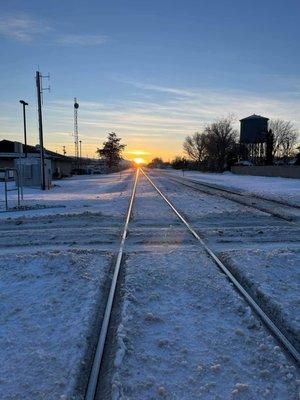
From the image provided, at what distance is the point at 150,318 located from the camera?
235 inches

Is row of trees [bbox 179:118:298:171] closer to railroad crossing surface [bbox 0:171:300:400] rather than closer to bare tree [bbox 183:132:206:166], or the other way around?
bare tree [bbox 183:132:206:166]

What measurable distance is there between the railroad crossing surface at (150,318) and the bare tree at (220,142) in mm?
99054

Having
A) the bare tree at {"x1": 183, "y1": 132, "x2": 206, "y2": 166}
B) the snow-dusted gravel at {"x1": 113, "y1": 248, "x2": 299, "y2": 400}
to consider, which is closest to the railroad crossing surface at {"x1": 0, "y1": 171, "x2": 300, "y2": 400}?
the snow-dusted gravel at {"x1": 113, "y1": 248, "x2": 299, "y2": 400}

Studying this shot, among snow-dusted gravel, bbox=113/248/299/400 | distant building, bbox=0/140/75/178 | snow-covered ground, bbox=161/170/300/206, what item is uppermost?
distant building, bbox=0/140/75/178

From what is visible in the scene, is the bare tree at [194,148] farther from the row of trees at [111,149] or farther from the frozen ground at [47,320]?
the frozen ground at [47,320]

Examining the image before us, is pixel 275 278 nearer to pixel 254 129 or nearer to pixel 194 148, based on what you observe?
pixel 254 129

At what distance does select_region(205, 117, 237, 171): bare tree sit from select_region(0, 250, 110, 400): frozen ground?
100789 mm

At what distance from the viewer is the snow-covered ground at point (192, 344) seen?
170 inches

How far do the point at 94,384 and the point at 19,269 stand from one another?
184 inches

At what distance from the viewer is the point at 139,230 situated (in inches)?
528

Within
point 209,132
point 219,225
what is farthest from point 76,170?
point 219,225

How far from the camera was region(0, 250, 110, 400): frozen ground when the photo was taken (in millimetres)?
4461

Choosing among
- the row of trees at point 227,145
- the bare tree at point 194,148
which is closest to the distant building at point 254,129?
the row of trees at point 227,145

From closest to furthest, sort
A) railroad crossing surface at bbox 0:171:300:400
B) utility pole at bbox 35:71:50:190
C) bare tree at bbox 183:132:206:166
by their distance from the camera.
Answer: railroad crossing surface at bbox 0:171:300:400 < utility pole at bbox 35:71:50:190 < bare tree at bbox 183:132:206:166
